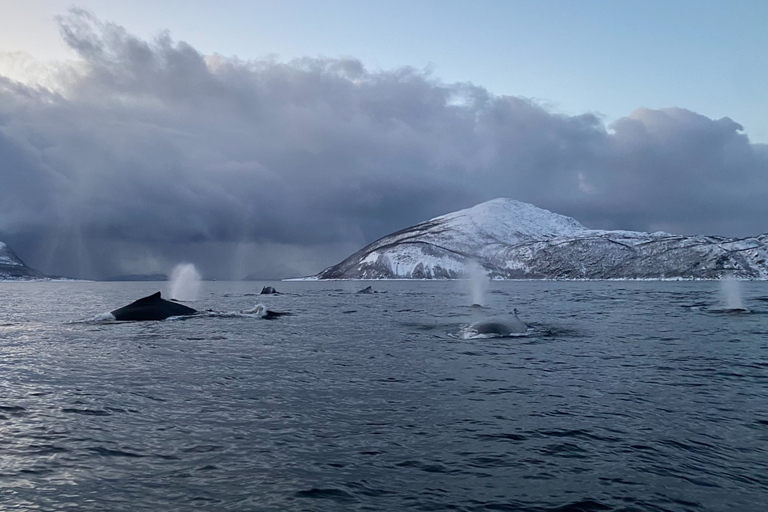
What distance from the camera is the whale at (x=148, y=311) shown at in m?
41.6

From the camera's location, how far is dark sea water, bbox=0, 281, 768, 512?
29.4 feet

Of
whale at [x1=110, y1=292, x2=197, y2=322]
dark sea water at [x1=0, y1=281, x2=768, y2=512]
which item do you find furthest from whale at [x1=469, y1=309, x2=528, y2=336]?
whale at [x1=110, y1=292, x2=197, y2=322]

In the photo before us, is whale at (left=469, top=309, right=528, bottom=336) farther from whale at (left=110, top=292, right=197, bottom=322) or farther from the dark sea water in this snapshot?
whale at (left=110, top=292, right=197, bottom=322)

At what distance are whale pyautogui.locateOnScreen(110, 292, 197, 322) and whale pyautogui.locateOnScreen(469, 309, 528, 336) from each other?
25.9 m

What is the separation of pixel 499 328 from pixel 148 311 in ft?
94.1

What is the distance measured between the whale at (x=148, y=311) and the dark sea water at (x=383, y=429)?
49.5 feet

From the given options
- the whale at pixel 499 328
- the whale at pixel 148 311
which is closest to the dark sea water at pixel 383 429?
the whale at pixel 499 328

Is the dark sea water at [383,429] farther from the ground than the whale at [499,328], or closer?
closer

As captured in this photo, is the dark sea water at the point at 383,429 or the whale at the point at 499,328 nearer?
the dark sea water at the point at 383,429

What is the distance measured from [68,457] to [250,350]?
1585cm

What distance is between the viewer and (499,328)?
33406 mm

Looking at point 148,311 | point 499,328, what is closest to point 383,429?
point 499,328

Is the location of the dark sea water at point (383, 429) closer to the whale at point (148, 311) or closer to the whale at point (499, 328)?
the whale at point (499, 328)

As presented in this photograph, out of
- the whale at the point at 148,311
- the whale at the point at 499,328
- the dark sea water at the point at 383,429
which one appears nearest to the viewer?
the dark sea water at the point at 383,429
